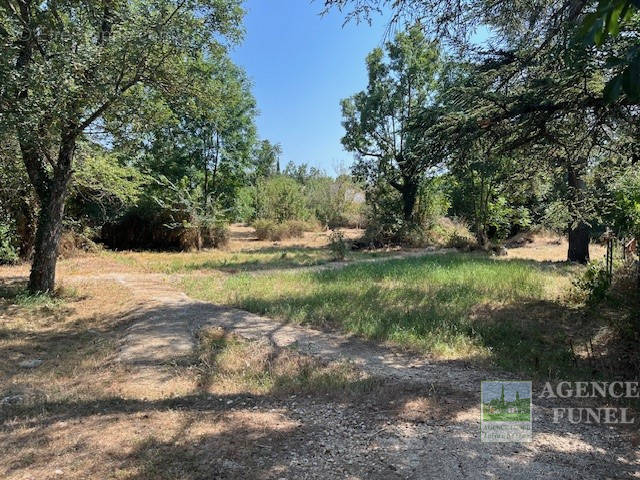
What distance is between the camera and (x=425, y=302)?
26.4 feet

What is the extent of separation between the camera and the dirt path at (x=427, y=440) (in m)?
2.93

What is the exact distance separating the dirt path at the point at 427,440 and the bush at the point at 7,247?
36.1 ft

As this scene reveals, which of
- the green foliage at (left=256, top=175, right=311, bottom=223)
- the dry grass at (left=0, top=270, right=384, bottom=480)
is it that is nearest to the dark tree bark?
the dry grass at (left=0, top=270, right=384, bottom=480)

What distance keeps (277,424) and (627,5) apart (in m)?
3.54

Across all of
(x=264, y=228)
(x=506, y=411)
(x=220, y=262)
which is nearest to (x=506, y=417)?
(x=506, y=411)

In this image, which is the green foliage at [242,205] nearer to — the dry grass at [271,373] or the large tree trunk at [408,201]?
the large tree trunk at [408,201]

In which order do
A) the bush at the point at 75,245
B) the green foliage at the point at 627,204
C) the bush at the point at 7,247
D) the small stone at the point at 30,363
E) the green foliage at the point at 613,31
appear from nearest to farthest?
the green foliage at the point at 613,31, the small stone at the point at 30,363, the green foliage at the point at 627,204, the bush at the point at 7,247, the bush at the point at 75,245

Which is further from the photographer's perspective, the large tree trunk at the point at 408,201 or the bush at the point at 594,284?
the large tree trunk at the point at 408,201

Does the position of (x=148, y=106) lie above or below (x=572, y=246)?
above

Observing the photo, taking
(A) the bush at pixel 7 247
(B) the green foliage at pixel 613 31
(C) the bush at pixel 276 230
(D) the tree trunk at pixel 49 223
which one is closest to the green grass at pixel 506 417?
(B) the green foliage at pixel 613 31

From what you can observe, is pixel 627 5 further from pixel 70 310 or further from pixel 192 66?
pixel 70 310

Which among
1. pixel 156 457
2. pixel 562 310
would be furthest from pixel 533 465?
pixel 562 310

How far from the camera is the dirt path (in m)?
2.93

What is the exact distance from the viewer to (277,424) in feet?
11.9
